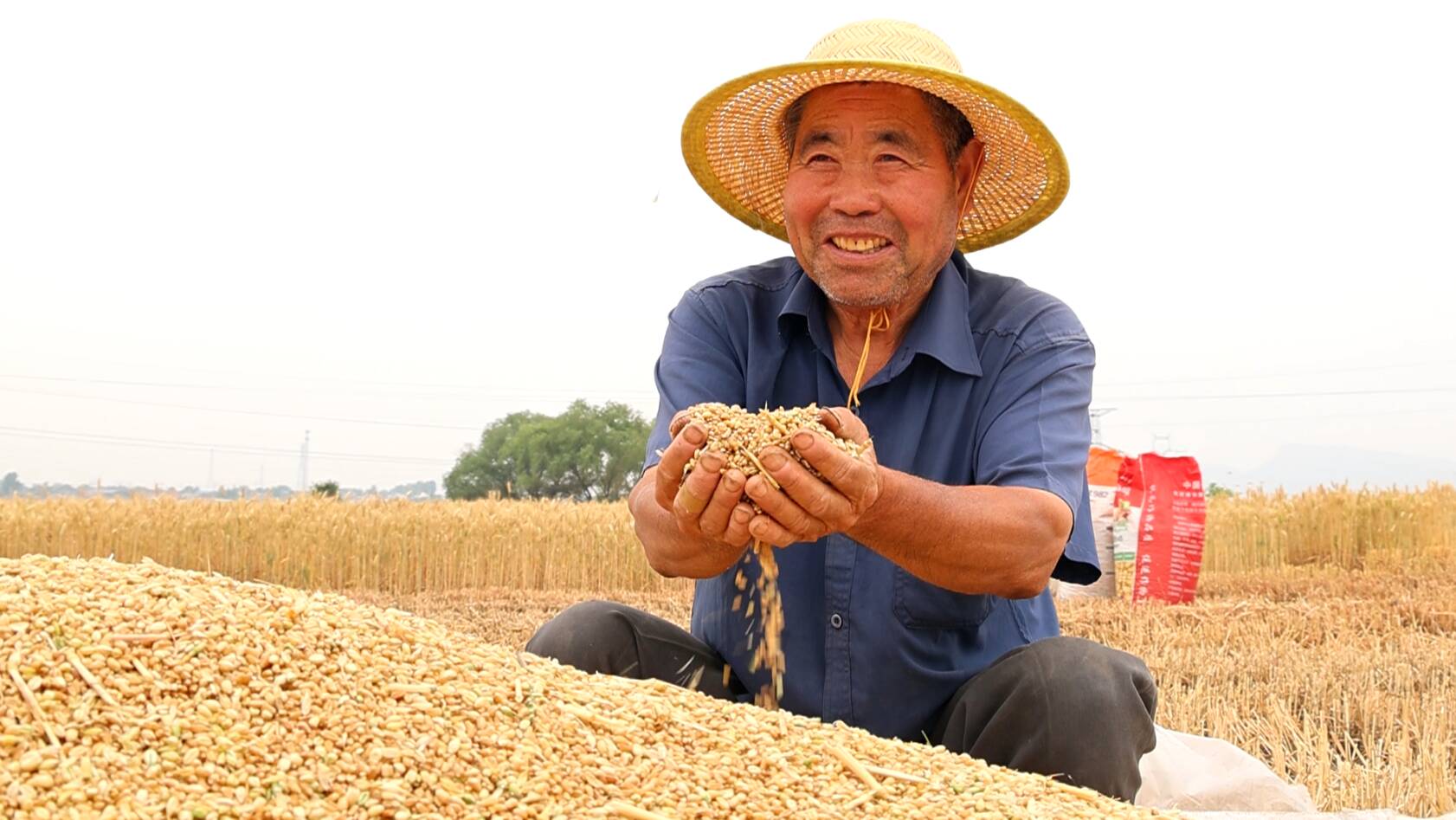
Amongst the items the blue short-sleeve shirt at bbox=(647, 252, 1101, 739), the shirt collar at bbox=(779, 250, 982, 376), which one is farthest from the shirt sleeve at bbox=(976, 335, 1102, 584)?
the shirt collar at bbox=(779, 250, 982, 376)

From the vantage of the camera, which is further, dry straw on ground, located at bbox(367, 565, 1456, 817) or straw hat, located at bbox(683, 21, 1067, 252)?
dry straw on ground, located at bbox(367, 565, 1456, 817)

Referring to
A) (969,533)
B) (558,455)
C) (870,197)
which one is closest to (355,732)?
(969,533)

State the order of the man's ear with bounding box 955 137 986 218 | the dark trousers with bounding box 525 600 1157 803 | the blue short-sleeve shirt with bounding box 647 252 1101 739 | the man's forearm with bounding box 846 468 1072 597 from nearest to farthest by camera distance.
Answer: the man's forearm with bounding box 846 468 1072 597, the dark trousers with bounding box 525 600 1157 803, the blue short-sleeve shirt with bounding box 647 252 1101 739, the man's ear with bounding box 955 137 986 218

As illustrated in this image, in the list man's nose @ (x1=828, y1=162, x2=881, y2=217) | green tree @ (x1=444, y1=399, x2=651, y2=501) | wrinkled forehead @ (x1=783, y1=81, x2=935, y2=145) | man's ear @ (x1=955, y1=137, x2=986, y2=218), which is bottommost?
green tree @ (x1=444, y1=399, x2=651, y2=501)

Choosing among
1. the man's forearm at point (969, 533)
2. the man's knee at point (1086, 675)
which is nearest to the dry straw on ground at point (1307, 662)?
the man's knee at point (1086, 675)

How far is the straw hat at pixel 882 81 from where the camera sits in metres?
2.84

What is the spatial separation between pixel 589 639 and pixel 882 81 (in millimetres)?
1438

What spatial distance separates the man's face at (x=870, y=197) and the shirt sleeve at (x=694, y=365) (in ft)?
1.08

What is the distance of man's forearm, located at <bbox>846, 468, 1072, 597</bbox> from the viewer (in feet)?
7.84

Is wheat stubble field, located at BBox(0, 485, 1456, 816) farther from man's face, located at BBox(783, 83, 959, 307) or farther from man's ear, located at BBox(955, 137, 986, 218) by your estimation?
man's face, located at BBox(783, 83, 959, 307)

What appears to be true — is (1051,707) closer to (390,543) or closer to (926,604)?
(926,604)

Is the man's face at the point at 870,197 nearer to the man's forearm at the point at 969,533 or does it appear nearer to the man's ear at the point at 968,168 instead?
the man's ear at the point at 968,168

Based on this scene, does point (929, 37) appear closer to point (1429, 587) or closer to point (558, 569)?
point (1429, 587)

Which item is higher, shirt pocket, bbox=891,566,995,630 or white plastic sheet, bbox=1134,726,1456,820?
shirt pocket, bbox=891,566,995,630
